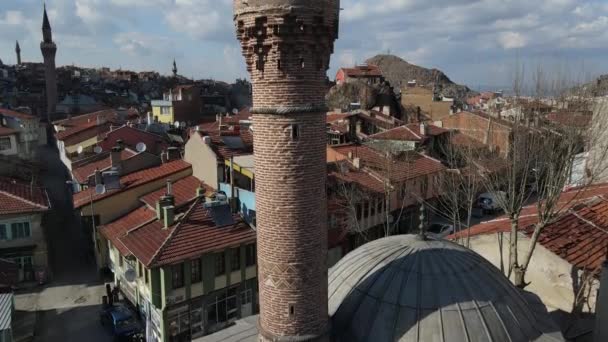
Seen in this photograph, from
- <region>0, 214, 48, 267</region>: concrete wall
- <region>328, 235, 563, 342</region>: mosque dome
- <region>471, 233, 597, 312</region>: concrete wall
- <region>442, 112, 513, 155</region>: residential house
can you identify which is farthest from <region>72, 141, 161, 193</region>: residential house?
<region>442, 112, 513, 155</region>: residential house

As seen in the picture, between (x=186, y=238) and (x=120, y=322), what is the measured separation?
16.1ft

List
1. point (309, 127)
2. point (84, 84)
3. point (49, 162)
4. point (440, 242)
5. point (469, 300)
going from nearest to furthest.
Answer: point (309, 127) < point (469, 300) < point (440, 242) < point (49, 162) < point (84, 84)

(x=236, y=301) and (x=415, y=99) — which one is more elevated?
(x=415, y=99)

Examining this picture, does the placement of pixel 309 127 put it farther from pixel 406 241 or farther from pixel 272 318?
pixel 406 241

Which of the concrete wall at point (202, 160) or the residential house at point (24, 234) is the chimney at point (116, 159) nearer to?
the concrete wall at point (202, 160)

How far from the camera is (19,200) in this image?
26797 millimetres

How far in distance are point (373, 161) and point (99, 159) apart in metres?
19.5

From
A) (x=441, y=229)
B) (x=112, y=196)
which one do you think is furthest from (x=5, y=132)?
(x=441, y=229)

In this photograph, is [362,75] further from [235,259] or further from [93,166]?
[235,259]

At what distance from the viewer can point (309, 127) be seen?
32.2ft

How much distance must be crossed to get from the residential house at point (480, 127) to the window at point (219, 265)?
75.8 ft

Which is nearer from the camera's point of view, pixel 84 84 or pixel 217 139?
pixel 217 139

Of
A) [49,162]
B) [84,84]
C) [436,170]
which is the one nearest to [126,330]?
[436,170]

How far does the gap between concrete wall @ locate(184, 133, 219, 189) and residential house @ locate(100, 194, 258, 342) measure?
3.76 metres
